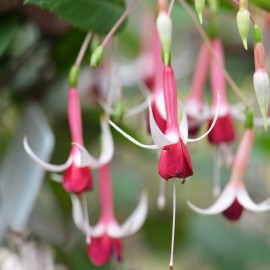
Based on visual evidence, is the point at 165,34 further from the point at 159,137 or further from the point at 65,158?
the point at 65,158

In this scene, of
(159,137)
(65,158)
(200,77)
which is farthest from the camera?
(65,158)

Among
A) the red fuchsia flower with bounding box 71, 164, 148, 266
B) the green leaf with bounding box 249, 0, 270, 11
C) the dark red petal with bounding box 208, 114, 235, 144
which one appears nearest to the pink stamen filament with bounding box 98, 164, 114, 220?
the red fuchsia flower with bounding box 71, 164, 148, 266

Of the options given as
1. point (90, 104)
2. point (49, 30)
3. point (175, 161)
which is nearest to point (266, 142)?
point (90, 104)

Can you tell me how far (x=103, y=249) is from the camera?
64 cm

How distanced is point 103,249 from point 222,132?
15 centimetres

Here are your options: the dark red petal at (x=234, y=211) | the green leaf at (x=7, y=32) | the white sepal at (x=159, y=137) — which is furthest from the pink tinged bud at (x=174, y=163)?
the green leaf at (x=7, y=32)

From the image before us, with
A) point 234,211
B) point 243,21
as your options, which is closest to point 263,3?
point 243,21

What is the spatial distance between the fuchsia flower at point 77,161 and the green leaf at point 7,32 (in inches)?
4.0

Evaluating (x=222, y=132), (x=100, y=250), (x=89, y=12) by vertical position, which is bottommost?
(x=100, y=250)

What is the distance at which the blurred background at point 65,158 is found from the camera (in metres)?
0.76

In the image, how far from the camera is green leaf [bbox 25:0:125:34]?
589 millimetres

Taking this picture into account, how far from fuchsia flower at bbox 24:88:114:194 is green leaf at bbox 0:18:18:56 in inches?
4.0

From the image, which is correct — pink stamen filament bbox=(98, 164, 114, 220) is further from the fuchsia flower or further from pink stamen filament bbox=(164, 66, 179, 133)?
pink stamen filament bbox=(164, 66, 179, 133)

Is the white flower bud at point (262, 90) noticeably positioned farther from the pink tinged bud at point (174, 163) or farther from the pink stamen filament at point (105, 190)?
the pink stamen filament at point (105, 190)
